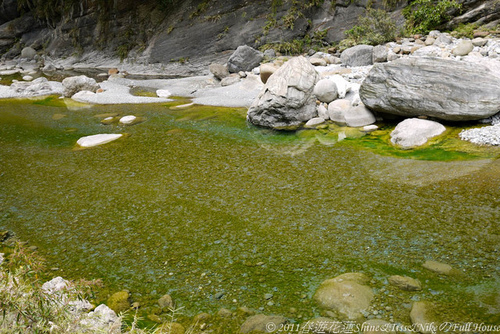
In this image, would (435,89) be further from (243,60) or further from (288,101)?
(243,60)

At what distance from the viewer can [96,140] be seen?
1002 cm

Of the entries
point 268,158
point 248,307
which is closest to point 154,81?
point 268,158

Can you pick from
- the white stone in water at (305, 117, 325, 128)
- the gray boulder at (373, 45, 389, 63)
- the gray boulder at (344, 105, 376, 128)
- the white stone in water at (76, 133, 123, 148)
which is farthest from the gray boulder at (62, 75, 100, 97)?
the gray boulder at (373, 45, 389, 63)

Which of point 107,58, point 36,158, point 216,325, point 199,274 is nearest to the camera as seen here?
point 216,325

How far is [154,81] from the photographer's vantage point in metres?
19.1

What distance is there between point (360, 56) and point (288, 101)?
6081 mm

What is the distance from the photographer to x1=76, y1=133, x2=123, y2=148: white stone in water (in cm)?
989

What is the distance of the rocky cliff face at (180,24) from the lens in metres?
19.5

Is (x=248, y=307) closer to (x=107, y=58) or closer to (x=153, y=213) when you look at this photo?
(x=153, y=213)

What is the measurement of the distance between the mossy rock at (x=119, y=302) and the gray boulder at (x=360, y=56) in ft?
43.1

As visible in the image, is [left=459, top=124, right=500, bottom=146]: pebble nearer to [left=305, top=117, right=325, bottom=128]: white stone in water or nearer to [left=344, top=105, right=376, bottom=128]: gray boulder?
[left=344, top=105, right=376, bottom=128]: gray boulder

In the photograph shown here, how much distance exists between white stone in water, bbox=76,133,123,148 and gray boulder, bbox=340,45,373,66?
384 inches

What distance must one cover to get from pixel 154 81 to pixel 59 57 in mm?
14786

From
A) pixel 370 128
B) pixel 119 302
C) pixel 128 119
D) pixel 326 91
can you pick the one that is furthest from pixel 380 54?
pixel 119 302
